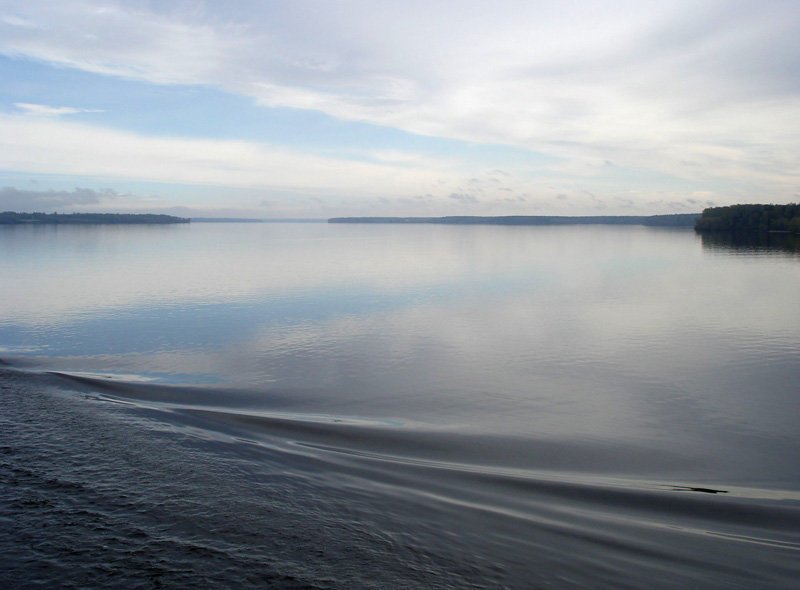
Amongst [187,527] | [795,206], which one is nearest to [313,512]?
[187,527]

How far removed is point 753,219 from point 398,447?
110 m

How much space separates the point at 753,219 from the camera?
10075 cm

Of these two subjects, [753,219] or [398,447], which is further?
[753,219]

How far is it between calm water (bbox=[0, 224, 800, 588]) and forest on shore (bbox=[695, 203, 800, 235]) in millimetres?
87190

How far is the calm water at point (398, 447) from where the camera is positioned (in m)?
5.66

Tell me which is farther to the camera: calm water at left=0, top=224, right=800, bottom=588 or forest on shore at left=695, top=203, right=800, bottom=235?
forest on shore at left=695, top=203, right=800, bottom=235

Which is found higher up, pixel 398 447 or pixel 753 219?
pixel 753 219

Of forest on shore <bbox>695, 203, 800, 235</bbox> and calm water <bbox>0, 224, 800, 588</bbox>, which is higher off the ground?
forest on shore <bbox>695, 203, 800, 235</bbox>

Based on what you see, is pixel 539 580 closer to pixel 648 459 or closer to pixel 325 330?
pixel 648 459

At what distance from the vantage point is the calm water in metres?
5.66

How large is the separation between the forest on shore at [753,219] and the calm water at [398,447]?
8719 centimetres

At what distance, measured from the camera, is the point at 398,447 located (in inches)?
348

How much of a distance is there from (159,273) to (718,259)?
122 feet

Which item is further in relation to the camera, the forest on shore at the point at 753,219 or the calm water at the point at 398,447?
the forest on shore at the point at 753,219
